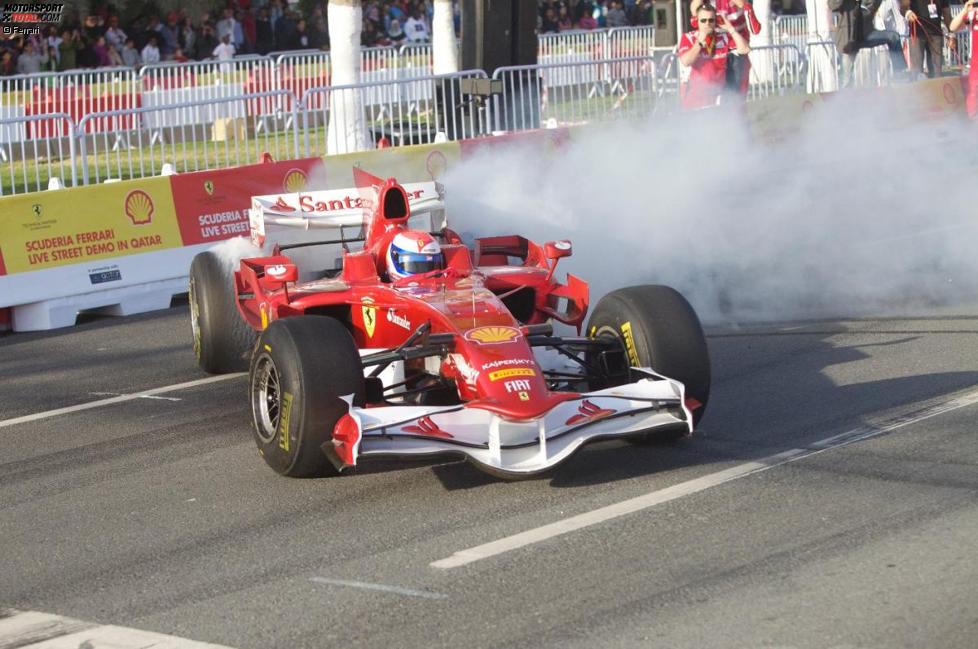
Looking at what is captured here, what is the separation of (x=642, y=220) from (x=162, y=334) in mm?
3954

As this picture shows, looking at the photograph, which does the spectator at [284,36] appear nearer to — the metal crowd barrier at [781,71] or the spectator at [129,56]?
the spectator at [129,56]

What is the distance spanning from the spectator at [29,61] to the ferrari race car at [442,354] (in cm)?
1484

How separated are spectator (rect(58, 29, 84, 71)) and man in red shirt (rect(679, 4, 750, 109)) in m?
10.7

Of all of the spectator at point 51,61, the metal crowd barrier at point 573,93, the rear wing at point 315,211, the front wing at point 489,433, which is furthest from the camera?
the spectator at point 51,61

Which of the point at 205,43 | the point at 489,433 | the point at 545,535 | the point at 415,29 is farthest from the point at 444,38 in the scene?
the point at 545,535

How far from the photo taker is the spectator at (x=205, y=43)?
26.3m

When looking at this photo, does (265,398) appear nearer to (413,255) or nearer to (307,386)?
(307,386)

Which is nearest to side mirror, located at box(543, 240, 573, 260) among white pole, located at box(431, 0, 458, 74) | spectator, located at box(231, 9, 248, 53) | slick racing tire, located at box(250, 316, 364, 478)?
slick racing tire, located at box(250, 316, 364, 478)

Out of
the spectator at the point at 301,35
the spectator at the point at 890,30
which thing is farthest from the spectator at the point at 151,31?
the spectator at the point at 890,30

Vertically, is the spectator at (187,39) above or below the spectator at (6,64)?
above

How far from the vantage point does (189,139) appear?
47.9ft

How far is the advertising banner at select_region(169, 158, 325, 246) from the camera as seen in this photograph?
503 inches

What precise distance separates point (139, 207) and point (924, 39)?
14.7 m

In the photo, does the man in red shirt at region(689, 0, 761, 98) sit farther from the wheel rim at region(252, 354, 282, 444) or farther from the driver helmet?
the wheel rim at region(252, 354, 282, 444)
